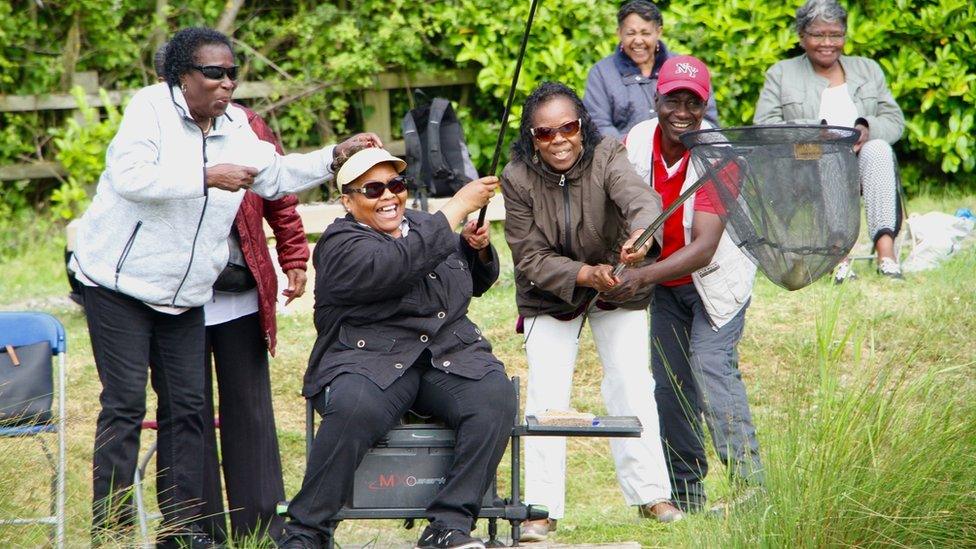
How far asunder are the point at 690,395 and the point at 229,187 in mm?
2026

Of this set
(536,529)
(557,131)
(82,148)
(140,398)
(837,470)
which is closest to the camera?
(837,470)

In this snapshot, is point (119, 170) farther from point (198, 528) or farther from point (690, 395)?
point (690, 395)

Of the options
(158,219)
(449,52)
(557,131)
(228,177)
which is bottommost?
(158,219)

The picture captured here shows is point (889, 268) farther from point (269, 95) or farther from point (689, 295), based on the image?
point (269, 95)

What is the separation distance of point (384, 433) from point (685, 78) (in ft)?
5.76

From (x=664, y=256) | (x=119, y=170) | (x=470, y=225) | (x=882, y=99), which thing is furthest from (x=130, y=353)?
(x=882, y=99)

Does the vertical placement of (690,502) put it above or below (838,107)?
below

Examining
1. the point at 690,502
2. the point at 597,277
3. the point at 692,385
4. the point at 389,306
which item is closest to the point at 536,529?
the point at 690,502

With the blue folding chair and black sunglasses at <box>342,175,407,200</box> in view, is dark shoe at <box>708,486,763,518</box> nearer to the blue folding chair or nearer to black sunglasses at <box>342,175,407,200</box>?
black sunglasses at <box>342,175,407,200</box>

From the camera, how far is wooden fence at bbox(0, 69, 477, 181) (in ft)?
31.6

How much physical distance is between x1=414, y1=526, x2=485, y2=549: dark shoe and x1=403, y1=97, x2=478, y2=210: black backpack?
139 inches

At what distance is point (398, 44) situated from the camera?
9.91 meters

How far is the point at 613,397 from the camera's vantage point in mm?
5086

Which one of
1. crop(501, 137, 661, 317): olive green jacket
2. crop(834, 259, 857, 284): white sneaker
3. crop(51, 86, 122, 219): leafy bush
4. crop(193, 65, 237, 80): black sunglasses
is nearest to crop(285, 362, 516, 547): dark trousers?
crop(501, 137, 661, 317): olive green jacket
